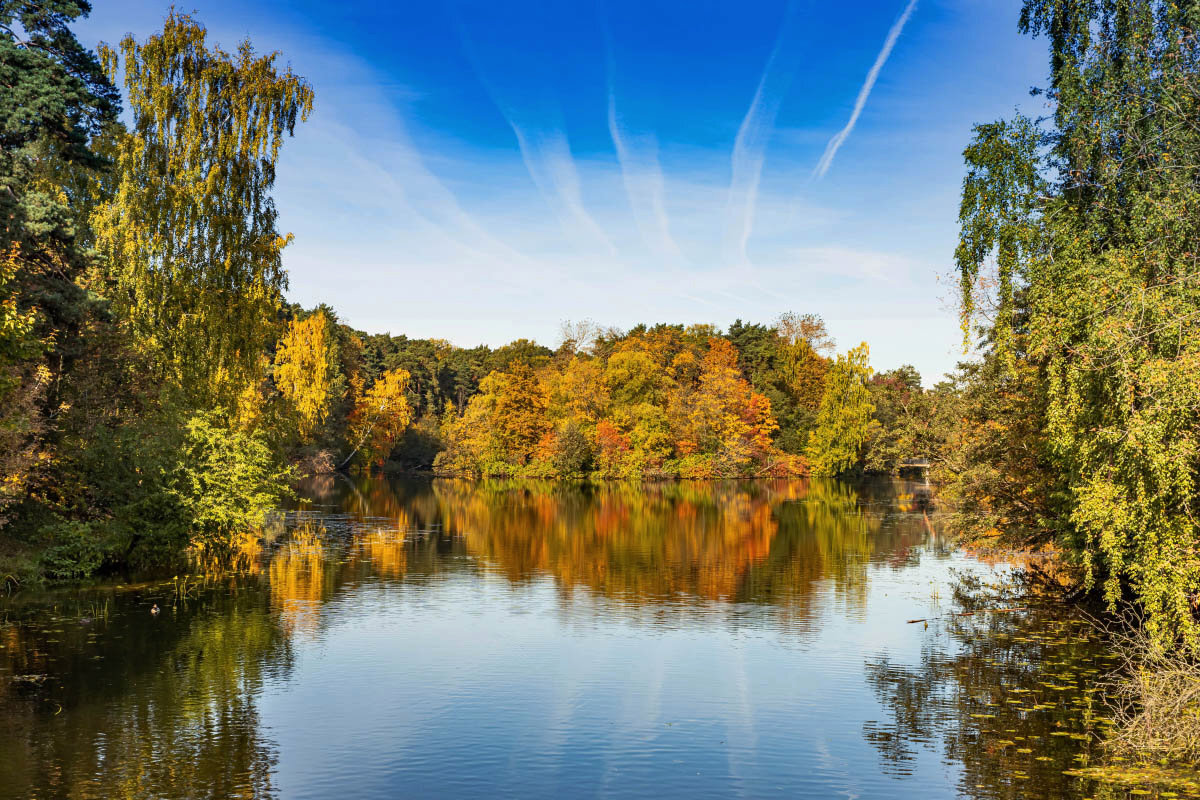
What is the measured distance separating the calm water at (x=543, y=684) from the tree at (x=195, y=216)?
8337 mm

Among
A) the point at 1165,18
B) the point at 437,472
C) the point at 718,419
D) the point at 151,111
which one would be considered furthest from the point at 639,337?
the point at 1165,18

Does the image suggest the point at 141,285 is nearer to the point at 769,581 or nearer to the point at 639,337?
the point at 769,581

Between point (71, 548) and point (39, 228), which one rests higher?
point (39, 228)

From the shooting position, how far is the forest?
49.1ft

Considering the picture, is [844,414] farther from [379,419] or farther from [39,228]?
[39,228]

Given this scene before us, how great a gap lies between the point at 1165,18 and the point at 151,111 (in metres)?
32.4

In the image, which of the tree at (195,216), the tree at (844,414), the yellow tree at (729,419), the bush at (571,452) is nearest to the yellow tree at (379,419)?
the bush at (571,452)

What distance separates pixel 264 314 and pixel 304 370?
29.2 m

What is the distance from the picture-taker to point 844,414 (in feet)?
316

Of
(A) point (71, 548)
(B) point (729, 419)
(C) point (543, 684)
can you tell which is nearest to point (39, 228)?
(A) point (71, 548)

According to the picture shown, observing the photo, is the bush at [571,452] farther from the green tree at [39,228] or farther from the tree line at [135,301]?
the green tree at [39,228]

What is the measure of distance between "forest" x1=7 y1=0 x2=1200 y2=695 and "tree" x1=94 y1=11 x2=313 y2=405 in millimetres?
97

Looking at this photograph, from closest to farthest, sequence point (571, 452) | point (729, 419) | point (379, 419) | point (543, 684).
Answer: point (543, 684)
point (571, 452)
point (729, 419)
point (379, 419)

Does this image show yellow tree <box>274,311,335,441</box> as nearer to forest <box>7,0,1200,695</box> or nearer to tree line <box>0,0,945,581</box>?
tree line <box>0,0,945,581</box>
